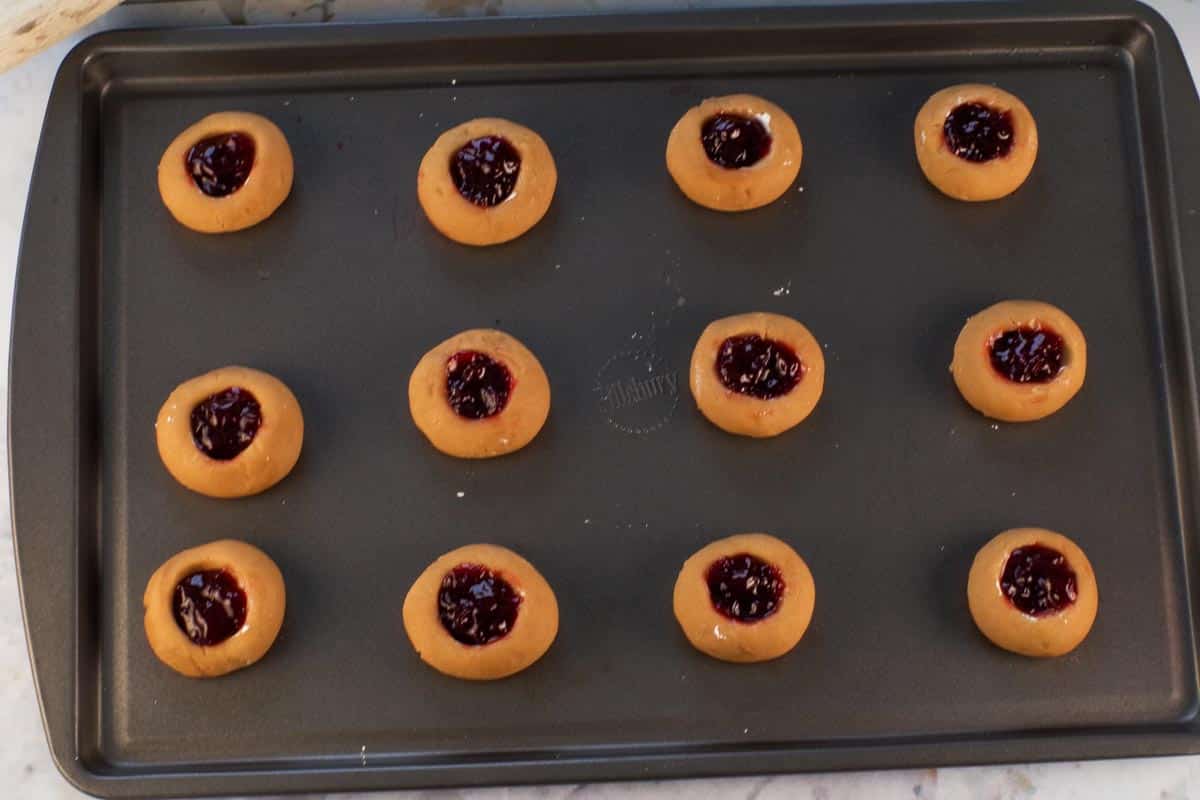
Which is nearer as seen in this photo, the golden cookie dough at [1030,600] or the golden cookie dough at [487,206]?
the golden cookie dough at [1030,600]

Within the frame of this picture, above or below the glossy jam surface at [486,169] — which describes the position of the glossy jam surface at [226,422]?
below

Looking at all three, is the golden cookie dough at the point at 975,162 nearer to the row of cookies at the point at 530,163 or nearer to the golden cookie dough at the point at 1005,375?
the row of cookies at the point at 530,163

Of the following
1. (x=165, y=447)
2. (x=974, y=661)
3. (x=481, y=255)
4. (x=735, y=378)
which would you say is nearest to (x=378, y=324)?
(x=481, y=255)

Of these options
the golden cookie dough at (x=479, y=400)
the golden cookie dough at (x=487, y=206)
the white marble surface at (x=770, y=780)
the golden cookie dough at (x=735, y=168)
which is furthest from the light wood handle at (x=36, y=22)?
the golden cookie dough at (x=735, y=168)

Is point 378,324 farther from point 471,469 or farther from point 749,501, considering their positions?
point 749,501

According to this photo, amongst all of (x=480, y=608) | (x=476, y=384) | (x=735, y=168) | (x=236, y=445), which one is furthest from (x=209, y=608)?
(x=735, y=168)

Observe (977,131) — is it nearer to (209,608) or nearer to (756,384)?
(756,384)
